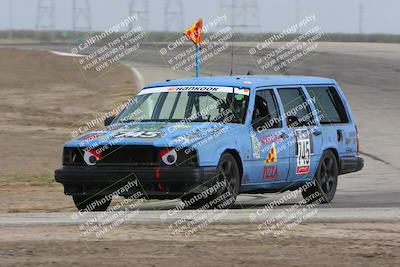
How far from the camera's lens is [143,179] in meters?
11.0

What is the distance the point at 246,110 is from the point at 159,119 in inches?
40.3

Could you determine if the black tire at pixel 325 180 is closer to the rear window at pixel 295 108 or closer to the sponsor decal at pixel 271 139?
the rear window at pixel 295 108

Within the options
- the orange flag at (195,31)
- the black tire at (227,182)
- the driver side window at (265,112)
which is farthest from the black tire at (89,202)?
the orange flag at (195,31)

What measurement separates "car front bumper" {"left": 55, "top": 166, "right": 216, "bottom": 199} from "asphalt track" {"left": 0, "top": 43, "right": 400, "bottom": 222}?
0.29 m

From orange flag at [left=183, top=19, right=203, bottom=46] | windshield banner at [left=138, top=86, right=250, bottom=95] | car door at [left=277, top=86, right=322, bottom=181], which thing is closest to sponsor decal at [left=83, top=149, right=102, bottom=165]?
windshield banner at [left=138, top=86, right=250, bottom=95]

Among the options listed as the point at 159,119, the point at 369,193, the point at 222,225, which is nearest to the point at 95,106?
the point at 369,193

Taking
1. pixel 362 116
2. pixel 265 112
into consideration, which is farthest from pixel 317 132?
pixel 362 116

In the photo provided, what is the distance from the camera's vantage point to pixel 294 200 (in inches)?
546

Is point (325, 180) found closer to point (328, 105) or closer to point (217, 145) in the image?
point (328, 105)

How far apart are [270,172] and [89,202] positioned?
2.17 metres

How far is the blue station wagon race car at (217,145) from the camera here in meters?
11.1

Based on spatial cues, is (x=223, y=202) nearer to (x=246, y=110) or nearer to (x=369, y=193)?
(x=246, y=110)

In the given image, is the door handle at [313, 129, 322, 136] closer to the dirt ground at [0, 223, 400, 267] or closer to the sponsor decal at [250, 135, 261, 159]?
the sponsor decal at [250, 135, 261, 159]

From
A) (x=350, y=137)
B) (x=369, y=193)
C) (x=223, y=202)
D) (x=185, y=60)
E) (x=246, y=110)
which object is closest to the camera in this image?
(x=223, y=202)
